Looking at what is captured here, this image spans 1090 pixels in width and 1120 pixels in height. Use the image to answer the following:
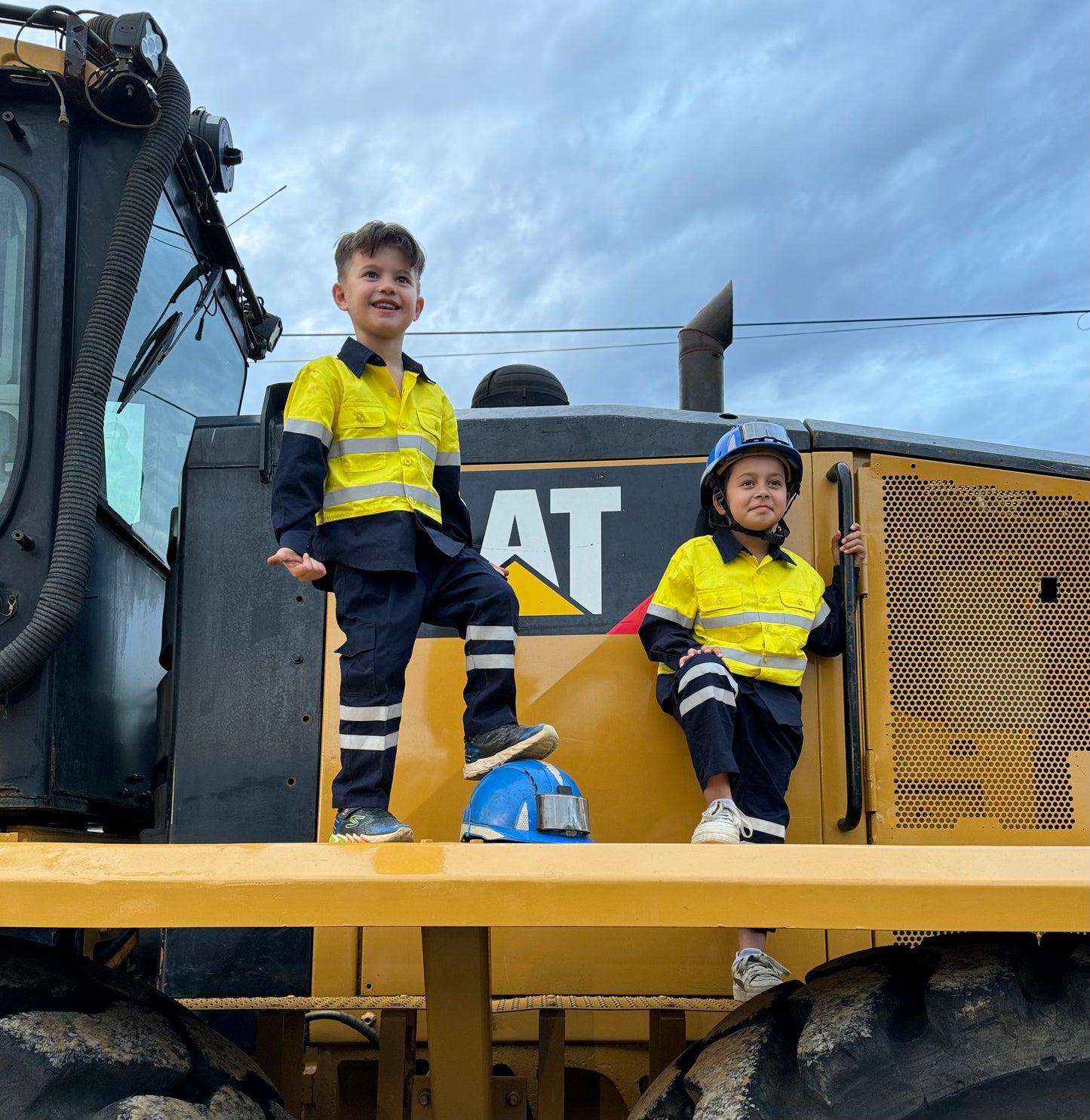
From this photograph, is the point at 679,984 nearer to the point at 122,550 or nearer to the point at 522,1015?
the point at 522,1015

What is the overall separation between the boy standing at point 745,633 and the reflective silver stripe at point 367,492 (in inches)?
26.8

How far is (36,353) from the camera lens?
2848 mm

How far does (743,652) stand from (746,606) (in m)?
0.12

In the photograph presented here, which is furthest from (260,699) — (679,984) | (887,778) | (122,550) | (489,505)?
(887,778)

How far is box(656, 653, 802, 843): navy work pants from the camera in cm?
273

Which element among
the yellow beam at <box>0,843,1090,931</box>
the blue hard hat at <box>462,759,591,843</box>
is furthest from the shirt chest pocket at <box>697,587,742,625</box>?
the yellow beam at <box>0,843,1090,931</box>

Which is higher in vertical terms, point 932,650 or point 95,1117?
point 932,650

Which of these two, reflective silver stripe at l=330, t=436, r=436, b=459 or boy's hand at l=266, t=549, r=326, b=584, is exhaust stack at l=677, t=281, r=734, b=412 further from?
boy's hand at l=266, t=549, r=326, b=584

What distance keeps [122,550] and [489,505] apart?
1.00 metres

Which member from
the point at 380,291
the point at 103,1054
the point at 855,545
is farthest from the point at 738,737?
the point at 103,1054

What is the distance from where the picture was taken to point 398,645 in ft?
8.50

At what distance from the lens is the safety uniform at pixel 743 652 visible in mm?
2762

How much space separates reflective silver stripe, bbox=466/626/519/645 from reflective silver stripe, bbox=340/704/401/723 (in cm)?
27

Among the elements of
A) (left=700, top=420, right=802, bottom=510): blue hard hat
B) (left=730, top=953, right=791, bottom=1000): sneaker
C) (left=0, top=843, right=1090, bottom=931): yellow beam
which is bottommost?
(left=730, top=953, right=791, bottom=1000): sneaker
